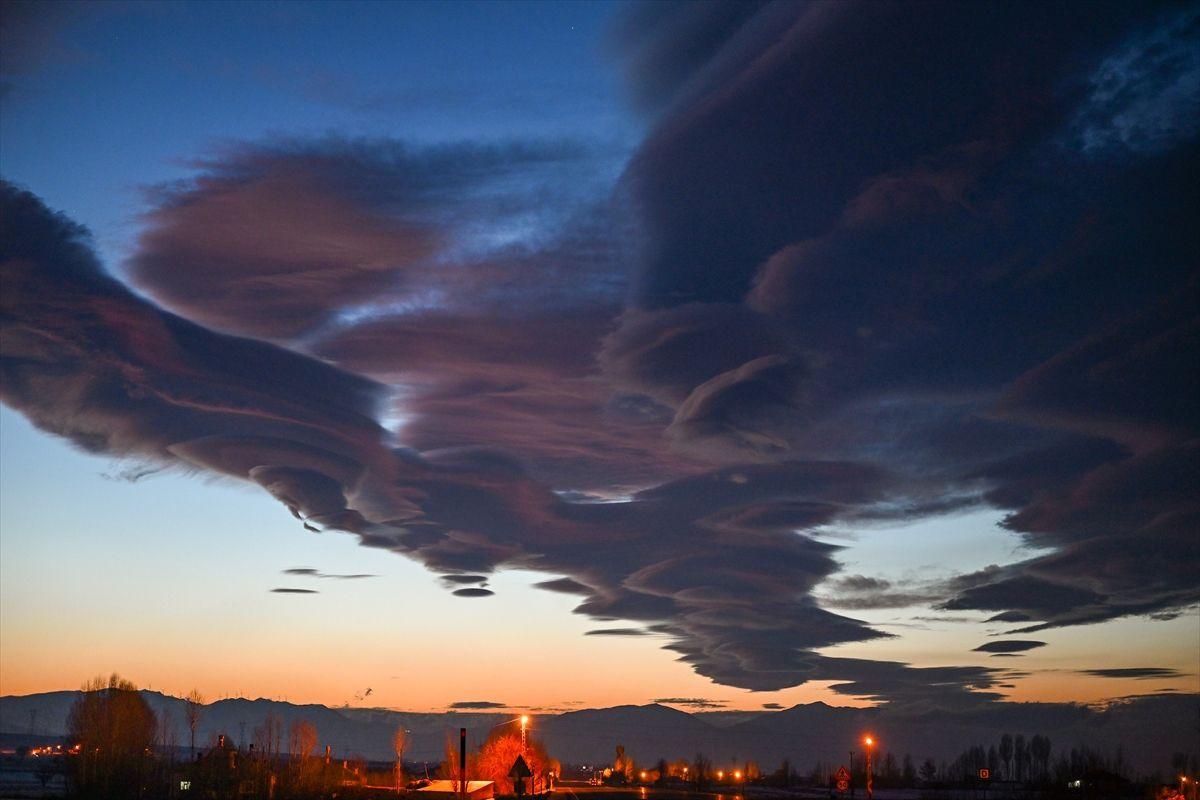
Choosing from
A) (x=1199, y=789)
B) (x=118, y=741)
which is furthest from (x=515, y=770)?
(x=1199, y=789)

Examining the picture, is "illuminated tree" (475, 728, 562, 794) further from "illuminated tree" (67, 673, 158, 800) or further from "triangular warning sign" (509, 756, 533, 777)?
"triangular warning sign" (509, 756, 533, 777)

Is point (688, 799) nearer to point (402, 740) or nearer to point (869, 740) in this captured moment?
point (869, 740)

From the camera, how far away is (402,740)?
14425 centimetres

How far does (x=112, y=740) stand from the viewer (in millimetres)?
100188

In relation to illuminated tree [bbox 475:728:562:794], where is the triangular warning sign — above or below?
above

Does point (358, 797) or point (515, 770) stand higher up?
point (515, 770)

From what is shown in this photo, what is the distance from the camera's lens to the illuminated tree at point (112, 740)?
93.7m

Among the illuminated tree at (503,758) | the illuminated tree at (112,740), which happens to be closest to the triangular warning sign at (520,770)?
the illuminated tree at (112,740)

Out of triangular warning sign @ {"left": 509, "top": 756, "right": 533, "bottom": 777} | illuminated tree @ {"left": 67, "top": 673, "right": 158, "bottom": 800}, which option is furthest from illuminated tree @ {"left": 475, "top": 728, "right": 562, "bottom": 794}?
triangular warning sign @ {"left": 509, "top": 756, "right": 533, "bottom": 777}

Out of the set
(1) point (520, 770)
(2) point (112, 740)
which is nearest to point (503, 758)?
(2) point (112, 740)

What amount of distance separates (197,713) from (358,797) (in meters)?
44.1

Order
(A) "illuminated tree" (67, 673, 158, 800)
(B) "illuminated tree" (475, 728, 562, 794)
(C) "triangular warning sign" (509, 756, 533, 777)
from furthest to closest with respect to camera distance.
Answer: (B) "illuminated tree" (475, 728, 562, 794) < (A) "illuminated tree" (67, 673, 158, 800) < (C) "triangular warning sign" (509, 756, 533, 777)

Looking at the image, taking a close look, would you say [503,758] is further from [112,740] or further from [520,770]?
[520,770]

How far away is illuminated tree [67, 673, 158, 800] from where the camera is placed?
307 feet
